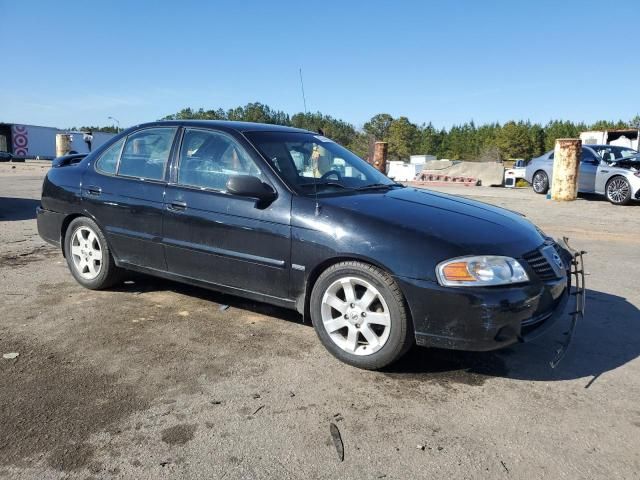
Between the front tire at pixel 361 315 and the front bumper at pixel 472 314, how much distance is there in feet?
0.35

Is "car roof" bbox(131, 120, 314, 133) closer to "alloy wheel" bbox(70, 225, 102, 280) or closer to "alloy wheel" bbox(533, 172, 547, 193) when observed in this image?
"alloy wheel" bbox(70, 225, 102, 280)

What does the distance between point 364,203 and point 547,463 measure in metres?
2.02

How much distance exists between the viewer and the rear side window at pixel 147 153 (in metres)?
4.71

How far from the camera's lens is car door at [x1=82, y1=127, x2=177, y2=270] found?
4.63 metres

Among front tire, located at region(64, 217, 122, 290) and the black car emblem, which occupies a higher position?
the black car emblem

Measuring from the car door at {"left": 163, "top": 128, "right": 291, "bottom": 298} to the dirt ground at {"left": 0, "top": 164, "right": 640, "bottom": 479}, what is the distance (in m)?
0.47

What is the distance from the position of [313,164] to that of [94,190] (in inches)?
84.9

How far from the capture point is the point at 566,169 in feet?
44.6

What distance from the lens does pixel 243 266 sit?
13.4 ft

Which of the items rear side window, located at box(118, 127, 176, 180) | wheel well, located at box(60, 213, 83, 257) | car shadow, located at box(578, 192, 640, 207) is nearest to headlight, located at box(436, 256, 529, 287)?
rear side window, located at box(118, 127, 176, 180)

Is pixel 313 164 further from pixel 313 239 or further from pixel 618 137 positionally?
pixel 618 137

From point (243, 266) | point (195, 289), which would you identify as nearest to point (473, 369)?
point (243, 266)

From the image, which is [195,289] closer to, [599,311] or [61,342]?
[61,342]

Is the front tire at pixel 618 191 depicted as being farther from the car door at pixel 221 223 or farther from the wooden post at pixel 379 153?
the car door at pixel 221 223
